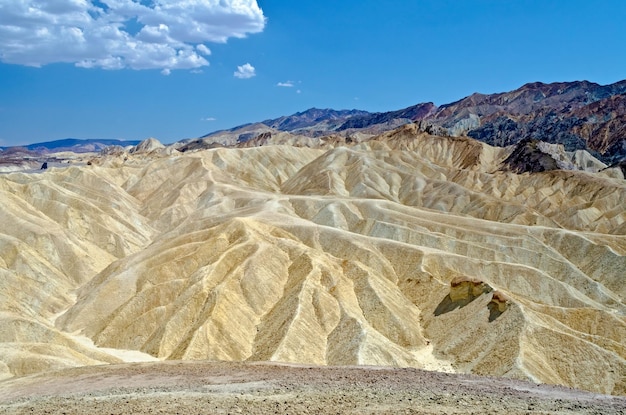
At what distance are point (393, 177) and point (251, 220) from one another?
8225 centimetres

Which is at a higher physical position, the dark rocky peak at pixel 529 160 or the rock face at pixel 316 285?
the dark rocky peak at pixel 529 160

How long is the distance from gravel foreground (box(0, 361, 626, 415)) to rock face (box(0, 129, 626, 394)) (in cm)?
1313

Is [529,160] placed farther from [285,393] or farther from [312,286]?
Answer: [285,393]

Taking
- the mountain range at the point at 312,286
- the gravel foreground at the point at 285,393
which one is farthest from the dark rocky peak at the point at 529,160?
the gravel foreground at the point at 285,393

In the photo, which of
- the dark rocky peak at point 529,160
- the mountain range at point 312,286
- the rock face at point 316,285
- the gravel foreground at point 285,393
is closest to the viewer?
the gravel foreground at point 285,393

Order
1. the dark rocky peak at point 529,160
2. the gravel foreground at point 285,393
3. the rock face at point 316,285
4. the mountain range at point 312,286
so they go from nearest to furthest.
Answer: the gravel foreground at point 285,393
the mountain range at point 312,286
the rock face at point 316,285
the dark rocky peak at point 529,160

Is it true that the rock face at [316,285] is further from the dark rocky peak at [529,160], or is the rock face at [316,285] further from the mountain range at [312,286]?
the dark rocky peak at [529,160]

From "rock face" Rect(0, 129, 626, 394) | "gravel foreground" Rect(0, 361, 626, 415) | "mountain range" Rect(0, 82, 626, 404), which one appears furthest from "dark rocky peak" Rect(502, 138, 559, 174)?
"gravel foreground" Rect(0, 361, 626, 415)

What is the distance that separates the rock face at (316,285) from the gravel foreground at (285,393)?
13135 millimetres

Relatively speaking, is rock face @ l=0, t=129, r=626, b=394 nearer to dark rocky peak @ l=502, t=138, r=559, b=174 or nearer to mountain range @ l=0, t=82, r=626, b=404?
mountain range @ l=0, t=82, r=626, b=404

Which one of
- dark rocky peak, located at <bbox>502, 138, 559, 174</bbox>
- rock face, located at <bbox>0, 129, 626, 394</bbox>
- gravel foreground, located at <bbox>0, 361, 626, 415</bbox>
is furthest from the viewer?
dark rocky peak, located at <bbox>502, 138, 559, 174</bbox>

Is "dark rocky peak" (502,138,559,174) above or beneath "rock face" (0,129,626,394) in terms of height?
above

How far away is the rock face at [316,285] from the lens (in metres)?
52.6

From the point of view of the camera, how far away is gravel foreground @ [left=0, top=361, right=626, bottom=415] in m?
26.1
